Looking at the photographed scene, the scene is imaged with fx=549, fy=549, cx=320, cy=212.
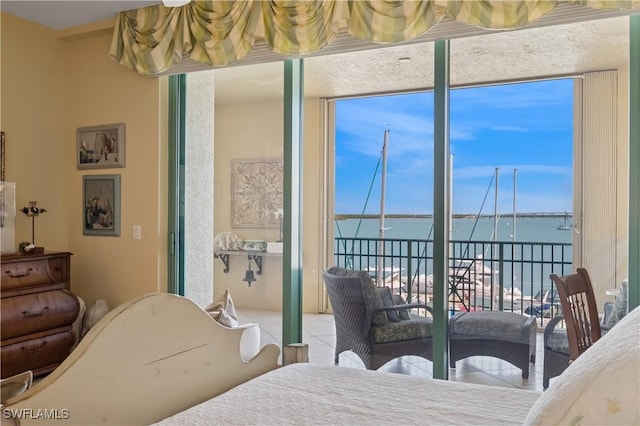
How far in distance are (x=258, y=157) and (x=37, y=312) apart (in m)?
1.80

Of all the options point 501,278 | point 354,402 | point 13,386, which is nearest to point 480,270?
point 501,278

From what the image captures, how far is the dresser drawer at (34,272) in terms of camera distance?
11.6 feet

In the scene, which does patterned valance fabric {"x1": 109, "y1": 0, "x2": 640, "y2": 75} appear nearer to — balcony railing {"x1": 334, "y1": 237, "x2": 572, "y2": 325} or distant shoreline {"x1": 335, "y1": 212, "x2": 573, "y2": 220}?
distant shoreline {"x1": 335, "y1": 212, "x2": 573, "y2": 220}

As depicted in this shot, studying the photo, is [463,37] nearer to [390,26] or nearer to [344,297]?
[390,26]

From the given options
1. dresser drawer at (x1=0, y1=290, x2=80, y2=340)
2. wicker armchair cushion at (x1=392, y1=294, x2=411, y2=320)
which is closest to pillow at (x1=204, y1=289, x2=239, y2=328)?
wicker armchair cushion at (x1=392, y1=294, x2=411, y2=320)

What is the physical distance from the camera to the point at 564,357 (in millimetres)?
3066

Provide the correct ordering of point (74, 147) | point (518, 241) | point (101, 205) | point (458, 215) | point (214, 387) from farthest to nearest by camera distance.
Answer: point (74, 147), point (101, 205), point (458, 215), point (518, 241), point (214, 387)

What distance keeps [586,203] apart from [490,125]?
69 cm

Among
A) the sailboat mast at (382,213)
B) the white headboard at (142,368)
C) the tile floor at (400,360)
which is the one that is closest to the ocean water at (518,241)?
the sailboat mast at (382,213)

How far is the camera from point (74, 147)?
4457 millimetres

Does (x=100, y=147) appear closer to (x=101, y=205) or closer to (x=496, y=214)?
(x=101, y=205)

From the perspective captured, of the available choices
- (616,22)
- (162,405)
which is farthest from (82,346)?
(616,22)

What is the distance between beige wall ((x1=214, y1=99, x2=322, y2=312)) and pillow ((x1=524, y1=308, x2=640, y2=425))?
107 inches

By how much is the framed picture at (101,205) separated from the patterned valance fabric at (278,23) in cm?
93
